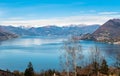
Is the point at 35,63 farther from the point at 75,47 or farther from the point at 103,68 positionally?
the point at 75,47

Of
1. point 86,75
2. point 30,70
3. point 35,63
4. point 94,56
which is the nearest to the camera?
point 30,70

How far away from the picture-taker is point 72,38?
3469 cm

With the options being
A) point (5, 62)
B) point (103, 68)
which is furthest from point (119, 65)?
point (5, 62)

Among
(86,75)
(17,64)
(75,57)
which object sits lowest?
(17,64)

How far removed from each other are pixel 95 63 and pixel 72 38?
48.3ft

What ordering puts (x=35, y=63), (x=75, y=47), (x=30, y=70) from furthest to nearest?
1. (x=35, y=63)
2. (x=30, y=70)
3. (x=75, y=47)

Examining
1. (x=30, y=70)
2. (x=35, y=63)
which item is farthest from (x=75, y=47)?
(x=35, y=63)

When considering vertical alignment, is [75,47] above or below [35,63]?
above

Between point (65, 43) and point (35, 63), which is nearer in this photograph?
point (65, 43)

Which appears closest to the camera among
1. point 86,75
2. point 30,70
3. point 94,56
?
point 30,70

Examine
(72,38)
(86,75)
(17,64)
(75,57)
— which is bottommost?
(17,64)

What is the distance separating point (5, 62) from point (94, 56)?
66.2 m

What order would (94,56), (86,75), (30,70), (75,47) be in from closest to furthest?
1. (75,47)
2. (30,70)
3. (86,75)
4. (94,56)

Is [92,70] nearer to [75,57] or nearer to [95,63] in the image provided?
[95,63]
